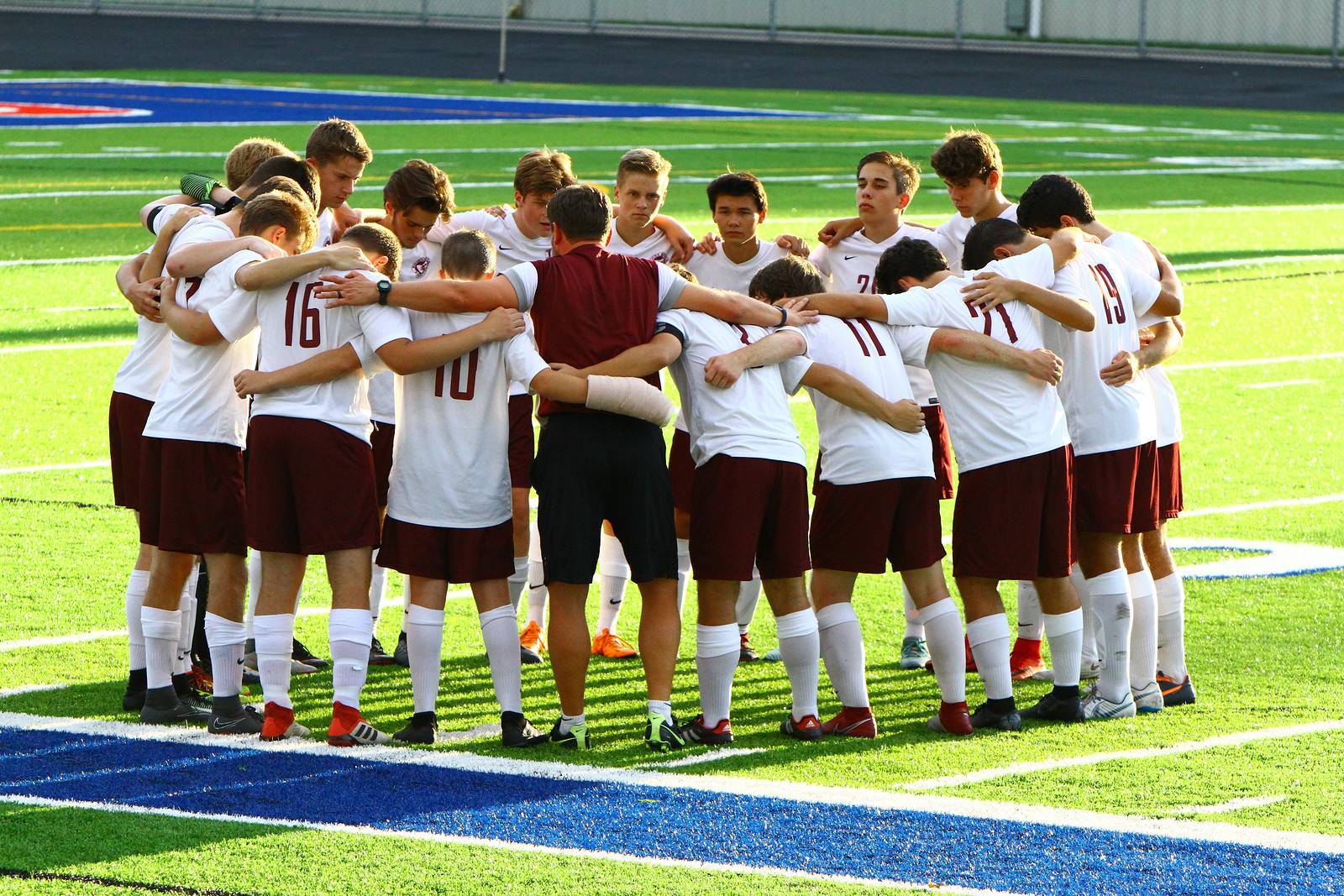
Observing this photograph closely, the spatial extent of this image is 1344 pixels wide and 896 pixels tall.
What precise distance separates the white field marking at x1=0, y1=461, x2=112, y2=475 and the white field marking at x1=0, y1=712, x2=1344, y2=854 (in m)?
4.27

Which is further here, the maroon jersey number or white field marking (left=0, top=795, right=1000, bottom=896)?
the maroon jersey number

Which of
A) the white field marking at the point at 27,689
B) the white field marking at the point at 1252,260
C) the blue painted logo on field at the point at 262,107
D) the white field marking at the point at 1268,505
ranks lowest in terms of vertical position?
the white field marking at the point at 27,689

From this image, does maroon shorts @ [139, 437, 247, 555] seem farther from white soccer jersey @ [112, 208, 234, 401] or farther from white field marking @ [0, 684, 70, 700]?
white field marking @ [0, 684, 70, 700]

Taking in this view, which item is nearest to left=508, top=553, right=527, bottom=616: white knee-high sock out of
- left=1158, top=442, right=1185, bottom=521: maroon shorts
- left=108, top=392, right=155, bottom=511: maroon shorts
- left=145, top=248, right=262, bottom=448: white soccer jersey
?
left=145, top=248, right=262, bottom=448: white soccer jersey

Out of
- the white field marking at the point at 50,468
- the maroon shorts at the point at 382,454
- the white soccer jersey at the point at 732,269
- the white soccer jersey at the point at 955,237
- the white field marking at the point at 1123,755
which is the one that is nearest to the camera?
the white field marking at the point at 1123,755

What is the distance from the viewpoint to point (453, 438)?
6.59 m

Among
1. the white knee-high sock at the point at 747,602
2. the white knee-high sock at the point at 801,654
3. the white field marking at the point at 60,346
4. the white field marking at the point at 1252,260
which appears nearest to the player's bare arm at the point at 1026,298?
the white knee-high sock at the point at 801,654

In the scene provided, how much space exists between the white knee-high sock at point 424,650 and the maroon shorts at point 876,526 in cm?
114

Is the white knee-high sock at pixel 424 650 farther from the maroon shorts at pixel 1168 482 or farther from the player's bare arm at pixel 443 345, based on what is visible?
the maroon shorts at pixel 1168 482

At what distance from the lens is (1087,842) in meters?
5.75

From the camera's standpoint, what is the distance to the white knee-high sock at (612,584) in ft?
26.8

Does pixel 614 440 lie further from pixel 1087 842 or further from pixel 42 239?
pixel 42 239

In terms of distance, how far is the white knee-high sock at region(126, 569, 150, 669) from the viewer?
7.12m

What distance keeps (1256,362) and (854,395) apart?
9.33m
